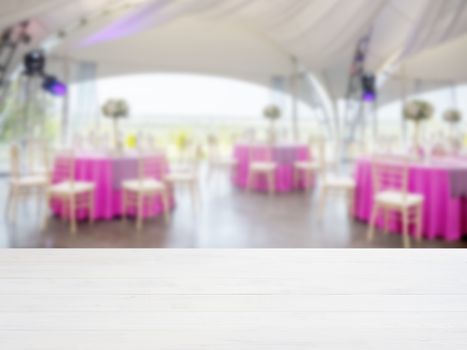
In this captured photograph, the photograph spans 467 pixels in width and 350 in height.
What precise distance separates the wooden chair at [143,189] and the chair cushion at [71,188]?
0.41m

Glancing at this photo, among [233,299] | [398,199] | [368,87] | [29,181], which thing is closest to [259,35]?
[368,87]

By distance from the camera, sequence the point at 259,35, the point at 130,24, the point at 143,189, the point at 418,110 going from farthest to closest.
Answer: the point at 259,35 → the point at 130,24 → the point at 418,110 → the point at 143,189

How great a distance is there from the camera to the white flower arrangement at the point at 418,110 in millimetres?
4840

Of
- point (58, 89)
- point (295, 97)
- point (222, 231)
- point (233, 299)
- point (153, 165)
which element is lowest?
point (222, 231)

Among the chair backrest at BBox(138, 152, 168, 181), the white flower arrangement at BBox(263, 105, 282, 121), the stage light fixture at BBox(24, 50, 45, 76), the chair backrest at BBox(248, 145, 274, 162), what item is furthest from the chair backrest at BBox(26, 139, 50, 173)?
the white flower arrangement at BBox(263, 105, 282, 121)

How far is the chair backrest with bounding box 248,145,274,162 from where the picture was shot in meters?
7.13

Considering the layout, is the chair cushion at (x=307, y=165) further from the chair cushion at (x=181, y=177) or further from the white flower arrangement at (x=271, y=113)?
the chair cushion at (x=181, y=177)

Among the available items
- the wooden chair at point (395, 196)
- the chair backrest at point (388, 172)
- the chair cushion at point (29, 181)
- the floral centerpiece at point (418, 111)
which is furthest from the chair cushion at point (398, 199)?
the chair cushion at point (29, 181)

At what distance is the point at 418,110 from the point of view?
4844mm

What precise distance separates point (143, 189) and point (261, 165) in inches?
106

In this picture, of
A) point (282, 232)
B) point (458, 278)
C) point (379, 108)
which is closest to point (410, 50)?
point (379, 108)

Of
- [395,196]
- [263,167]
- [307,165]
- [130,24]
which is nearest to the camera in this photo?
[395,196]

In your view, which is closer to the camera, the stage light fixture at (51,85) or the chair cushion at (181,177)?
the chair cushion at (181,177)

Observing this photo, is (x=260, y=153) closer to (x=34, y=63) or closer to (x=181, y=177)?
(x=181, y=177)
